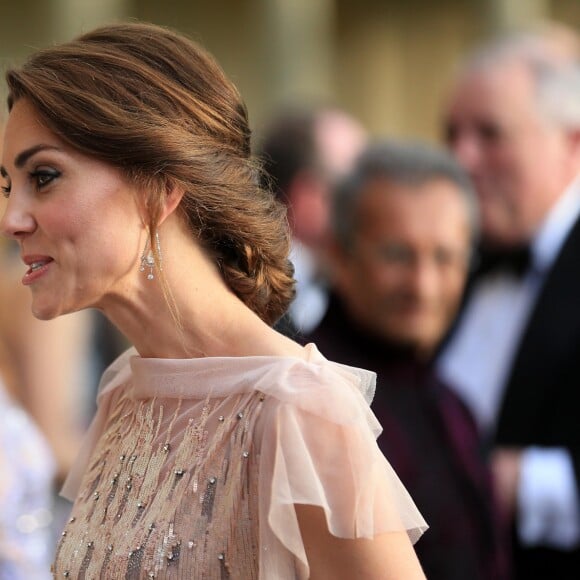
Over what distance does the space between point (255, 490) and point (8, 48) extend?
860 centimetres

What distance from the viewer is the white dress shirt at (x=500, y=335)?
4.21 meters

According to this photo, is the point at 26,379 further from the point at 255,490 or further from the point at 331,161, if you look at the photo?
the point at 255,490

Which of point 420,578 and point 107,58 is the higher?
point 107,58

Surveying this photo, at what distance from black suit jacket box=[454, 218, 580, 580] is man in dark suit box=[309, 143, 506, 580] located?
0.52 metres

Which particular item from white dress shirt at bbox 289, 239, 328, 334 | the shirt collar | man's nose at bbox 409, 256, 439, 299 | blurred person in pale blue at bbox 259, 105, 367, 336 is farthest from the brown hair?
the shirt collar

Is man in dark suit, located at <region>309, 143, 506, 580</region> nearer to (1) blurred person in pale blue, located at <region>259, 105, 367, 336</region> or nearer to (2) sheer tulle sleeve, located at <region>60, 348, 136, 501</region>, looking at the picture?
(1) blurred person in pale blue, located at <region>259, 105, 367, 336</region>

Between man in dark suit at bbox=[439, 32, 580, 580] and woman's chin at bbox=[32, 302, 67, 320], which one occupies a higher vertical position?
woman's chin at bbox=[32, 302, 67, 320]

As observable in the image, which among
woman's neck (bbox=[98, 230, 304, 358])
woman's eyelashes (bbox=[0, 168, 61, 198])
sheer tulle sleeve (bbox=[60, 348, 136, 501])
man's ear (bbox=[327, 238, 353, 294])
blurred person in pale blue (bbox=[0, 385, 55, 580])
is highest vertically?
woman's eyelashes (bbox=[0, 168, 61, 198])

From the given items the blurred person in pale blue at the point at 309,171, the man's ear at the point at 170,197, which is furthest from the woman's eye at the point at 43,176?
the blurred person in pale blue at the point at 309,171

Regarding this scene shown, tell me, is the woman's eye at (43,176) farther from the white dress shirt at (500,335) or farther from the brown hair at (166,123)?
the white dress shirt at (500,335)

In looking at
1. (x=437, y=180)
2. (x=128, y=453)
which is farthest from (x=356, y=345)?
(x=128, y=453)

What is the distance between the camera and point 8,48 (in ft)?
32.5

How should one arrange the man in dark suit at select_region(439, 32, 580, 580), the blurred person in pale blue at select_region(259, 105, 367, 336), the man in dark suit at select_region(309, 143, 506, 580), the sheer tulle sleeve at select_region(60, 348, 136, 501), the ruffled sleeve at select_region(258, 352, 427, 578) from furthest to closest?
1. the blurred person in pale blue at select_region(259, 105, 367, 336)
2. the man in dark suit at select_region(439, 32, 580, 580)
3. the man in dark suit at select_region(309, 143, 506, 580)
4. the sheer tulle sleeve at select_region(60, 348, 136, 501)
5. the ruffled sleeve at select_region(258, 352, 427, 578)

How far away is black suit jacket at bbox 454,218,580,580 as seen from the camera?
4.14 metres
